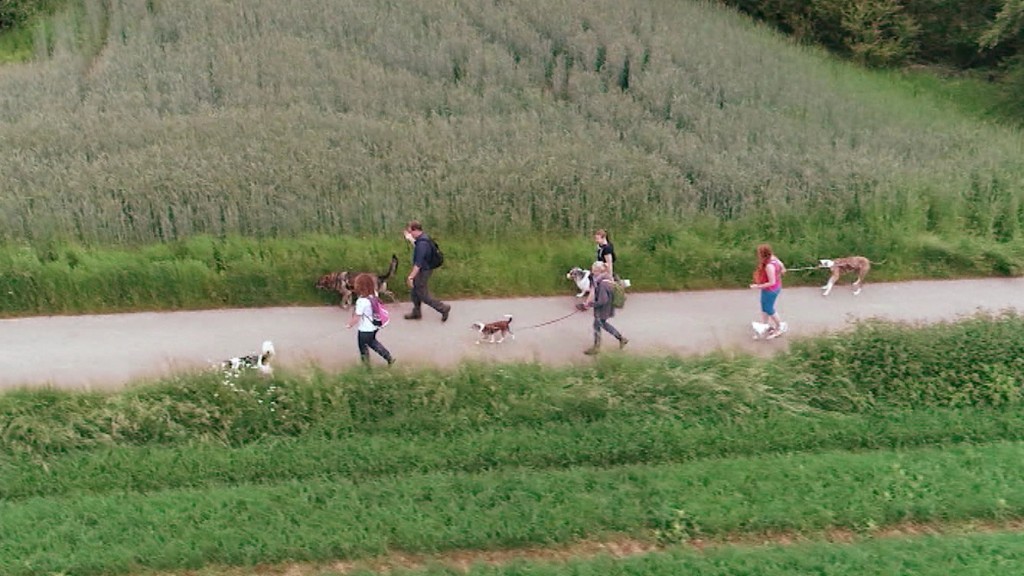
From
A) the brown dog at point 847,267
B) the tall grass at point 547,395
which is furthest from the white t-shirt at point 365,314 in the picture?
the brown dog at point 847,267

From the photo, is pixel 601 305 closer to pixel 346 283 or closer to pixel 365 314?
pixel 365 314

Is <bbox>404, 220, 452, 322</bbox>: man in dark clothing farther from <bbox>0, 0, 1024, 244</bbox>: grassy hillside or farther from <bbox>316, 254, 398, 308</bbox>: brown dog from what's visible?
<bbox>0, 0, 1024, 244</bbox>: grassy hillside

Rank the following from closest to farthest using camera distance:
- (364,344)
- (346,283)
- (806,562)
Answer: (806,562) < (364,344) < (346,283)

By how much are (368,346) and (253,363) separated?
45.9 inches

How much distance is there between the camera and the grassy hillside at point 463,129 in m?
10.4

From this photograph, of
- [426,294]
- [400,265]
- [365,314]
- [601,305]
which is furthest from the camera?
[400,265]

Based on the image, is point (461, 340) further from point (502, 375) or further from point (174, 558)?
point (174, 558)

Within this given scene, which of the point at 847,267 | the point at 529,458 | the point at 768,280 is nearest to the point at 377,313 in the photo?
the point at 529,458

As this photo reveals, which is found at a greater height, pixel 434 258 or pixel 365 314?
pixel 434 258

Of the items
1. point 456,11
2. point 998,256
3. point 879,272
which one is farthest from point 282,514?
point 456,11

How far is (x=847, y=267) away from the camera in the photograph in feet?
31.3

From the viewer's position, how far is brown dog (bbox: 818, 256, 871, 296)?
9500 mm

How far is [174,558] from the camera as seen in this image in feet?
19.0

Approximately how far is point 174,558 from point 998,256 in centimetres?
1037
